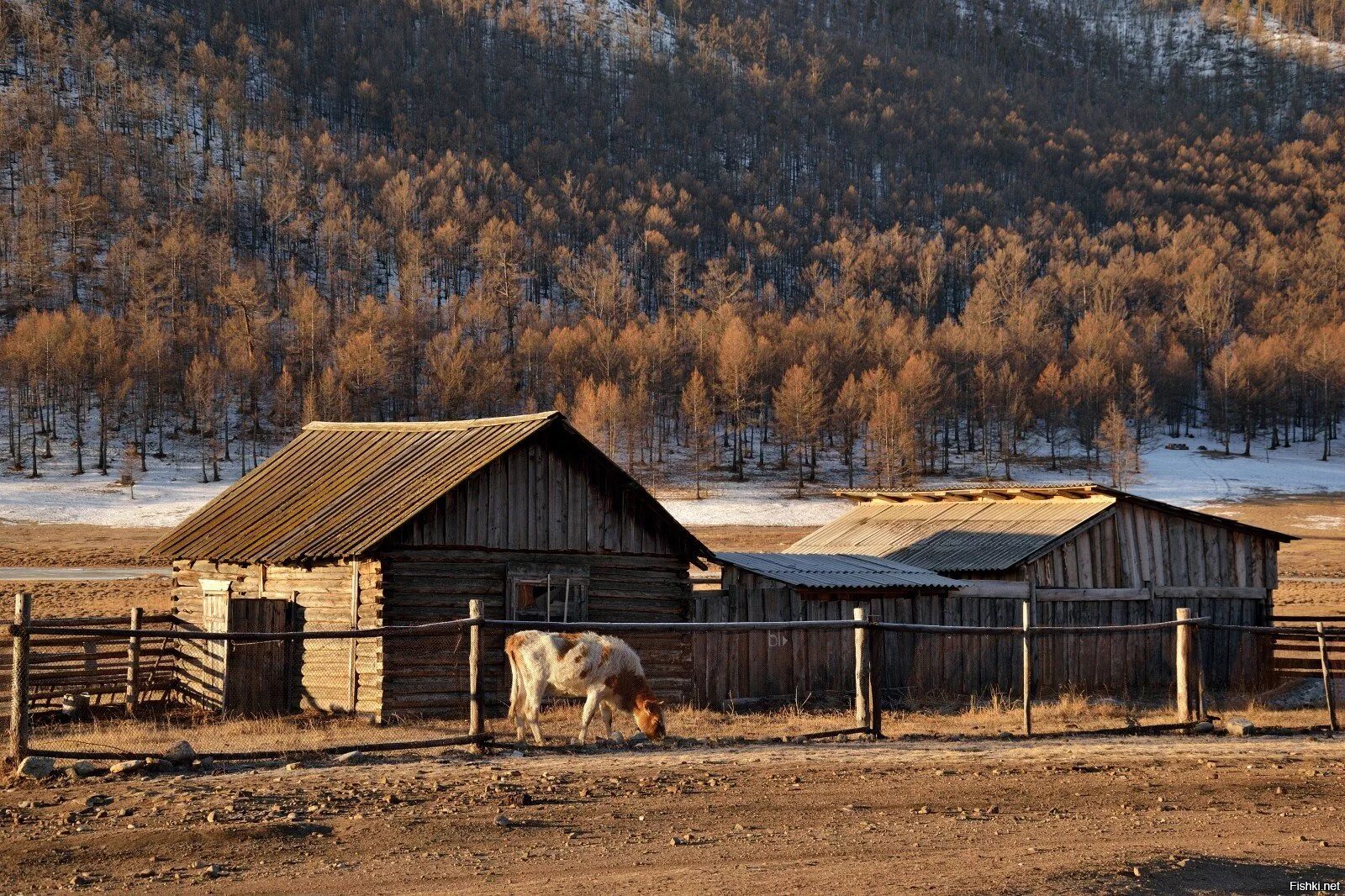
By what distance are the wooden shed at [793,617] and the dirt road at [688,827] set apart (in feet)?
32.9

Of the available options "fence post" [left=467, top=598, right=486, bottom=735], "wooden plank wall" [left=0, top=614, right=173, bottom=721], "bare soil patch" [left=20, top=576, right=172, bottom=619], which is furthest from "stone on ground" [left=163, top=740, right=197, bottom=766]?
"bare soil patch" [left=20, top=576, right=172, bottom=619]

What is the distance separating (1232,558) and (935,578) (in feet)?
26.7

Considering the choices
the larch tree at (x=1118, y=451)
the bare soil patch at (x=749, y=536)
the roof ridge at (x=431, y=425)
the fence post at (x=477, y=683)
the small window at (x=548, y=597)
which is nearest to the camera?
the fence post at (x=477, y=683)

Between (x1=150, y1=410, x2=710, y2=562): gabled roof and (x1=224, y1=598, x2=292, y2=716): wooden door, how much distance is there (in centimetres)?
88

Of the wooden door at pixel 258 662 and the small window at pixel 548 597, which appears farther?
the small window at pixel 548 597

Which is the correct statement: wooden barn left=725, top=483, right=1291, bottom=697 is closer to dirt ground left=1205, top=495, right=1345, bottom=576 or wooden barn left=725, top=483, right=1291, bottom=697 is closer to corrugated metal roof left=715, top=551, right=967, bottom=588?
corrugated metal roof left=715, top=551, right=967, bottom=588

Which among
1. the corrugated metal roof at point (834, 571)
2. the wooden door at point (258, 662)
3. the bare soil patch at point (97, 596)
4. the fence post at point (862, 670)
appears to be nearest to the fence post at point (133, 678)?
the wooden door at point (258, 662)

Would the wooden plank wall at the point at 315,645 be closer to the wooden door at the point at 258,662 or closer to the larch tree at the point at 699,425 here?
the wooden door at the point at 258,662

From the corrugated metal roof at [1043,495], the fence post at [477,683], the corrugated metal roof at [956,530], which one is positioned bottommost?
the fence post at [477,683]

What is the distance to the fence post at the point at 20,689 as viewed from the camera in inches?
505

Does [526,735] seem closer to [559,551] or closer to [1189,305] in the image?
[559,551]

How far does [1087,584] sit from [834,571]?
575 cm

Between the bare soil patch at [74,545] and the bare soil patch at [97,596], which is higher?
the bare soil patch at [74,545]

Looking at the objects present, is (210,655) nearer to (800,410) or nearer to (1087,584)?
(1087,584)
